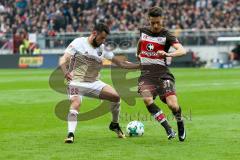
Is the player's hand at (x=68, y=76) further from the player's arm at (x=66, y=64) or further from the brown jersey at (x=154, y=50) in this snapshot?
the brown jersey at (x=154, y=50)

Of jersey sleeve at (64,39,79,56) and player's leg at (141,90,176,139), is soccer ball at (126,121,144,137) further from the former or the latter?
jersey sleeve at (64,39,79,56)

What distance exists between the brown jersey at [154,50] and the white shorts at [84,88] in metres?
0.83

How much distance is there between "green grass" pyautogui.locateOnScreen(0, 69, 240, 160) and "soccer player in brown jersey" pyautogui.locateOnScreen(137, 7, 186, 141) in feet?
1.47

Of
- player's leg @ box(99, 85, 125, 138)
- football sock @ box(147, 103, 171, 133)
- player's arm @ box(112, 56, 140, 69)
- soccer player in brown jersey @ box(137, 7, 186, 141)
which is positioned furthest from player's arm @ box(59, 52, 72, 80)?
football sock @ box(147, 103, 171, 133)

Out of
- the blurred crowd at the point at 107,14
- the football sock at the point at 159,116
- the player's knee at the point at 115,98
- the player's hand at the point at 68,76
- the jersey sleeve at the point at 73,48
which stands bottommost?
the blurred crowd at the point at 107,14

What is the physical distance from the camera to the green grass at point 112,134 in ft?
33.1

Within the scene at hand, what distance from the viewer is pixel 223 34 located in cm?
4369

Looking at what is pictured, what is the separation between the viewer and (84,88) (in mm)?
11875

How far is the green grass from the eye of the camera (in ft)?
33.1

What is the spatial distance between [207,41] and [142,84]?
32.2m

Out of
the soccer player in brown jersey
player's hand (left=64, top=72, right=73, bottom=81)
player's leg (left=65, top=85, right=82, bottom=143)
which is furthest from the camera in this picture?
the soccer player in brown jersey

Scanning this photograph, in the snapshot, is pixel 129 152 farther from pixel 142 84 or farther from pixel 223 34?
pixel 223 34

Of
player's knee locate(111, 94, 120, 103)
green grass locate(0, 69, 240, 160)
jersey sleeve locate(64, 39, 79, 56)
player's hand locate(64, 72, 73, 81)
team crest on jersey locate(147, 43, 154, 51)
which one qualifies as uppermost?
team crest on jersey locate(147, 43, 154, 51)

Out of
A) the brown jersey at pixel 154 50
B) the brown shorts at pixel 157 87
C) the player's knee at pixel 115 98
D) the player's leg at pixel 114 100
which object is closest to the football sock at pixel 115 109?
the player's leg at pixel 114 100
